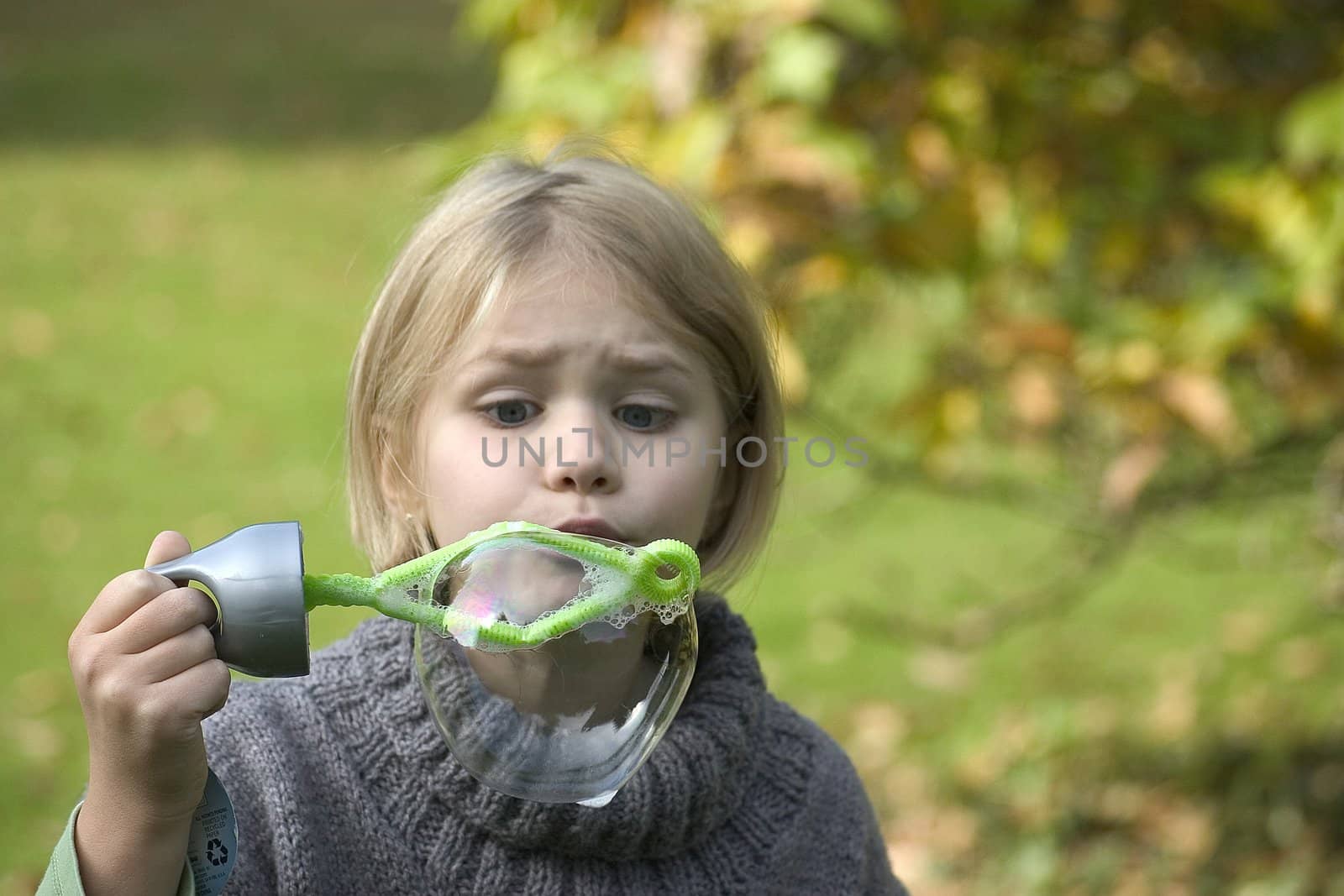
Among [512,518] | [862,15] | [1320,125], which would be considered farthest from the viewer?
[1320,125]

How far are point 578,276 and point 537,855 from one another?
1.93 feet

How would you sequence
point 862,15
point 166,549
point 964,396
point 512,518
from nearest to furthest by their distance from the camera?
point 166,549
point 512,518
point 862,15
point 964,396

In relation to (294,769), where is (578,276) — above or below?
above

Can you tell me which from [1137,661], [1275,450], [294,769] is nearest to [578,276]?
[294,769]

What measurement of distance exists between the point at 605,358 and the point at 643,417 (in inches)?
2.9

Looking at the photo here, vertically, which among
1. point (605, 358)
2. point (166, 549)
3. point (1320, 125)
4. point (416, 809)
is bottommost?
point (416, 809)

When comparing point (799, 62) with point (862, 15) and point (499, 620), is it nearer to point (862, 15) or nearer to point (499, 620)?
point (862, 15)

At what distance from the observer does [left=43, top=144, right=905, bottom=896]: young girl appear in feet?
4.60

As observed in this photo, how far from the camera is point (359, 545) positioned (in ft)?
5.63

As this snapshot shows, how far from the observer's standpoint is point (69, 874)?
1261 millimetres

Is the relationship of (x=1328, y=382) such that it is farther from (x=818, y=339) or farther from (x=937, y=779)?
(x=937, y=779)

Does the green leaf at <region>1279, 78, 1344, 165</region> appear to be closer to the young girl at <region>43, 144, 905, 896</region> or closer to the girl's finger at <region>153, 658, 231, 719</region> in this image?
the young girl at <region>43, 144, 905, 896</region>

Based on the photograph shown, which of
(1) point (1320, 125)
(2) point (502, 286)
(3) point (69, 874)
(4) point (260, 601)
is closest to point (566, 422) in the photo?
(2) point (502, 286)

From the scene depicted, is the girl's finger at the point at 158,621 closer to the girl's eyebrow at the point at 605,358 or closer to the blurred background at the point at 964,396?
the girl's eyebrow at the point at 605,358
